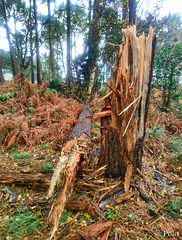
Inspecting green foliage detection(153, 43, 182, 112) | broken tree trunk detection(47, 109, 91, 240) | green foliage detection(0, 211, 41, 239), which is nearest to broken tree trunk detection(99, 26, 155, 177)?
broken tree trunk detection(47, 109, 91, 240)

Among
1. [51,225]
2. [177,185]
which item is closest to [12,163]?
[51,225]

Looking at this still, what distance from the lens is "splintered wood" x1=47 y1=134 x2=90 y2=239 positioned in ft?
4.65

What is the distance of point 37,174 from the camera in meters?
2.17

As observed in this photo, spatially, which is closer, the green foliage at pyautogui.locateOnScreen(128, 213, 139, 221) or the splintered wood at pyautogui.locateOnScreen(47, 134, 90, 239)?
the splintered wood at pyautogui.locateOnScreen(47, 134, 90, 239)

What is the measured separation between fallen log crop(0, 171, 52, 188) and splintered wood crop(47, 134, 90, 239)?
1.56 ft

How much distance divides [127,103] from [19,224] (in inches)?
76.9

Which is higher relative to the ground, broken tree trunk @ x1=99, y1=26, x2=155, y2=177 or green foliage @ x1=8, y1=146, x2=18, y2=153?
broken tree trunk @ x1=99, y1=26, x2=155, y2=177

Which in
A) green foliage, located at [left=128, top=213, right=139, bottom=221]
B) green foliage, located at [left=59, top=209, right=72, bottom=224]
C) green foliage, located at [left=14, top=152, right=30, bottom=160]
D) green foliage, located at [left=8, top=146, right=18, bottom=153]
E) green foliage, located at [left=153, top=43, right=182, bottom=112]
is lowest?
green foliage, located at [left=128, top=213, right=139, bottom=221]

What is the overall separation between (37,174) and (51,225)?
0.92 metres

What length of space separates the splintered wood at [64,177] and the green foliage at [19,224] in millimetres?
235

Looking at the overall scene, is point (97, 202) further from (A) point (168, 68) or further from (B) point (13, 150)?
(A) point (168, 68)

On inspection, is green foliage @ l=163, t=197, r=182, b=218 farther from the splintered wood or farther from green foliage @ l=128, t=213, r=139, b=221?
the splintered wood

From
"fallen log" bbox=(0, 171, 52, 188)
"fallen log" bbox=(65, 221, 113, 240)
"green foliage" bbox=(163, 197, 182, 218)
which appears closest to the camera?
"fallen log" bbox=(65, 221, 113, 240)

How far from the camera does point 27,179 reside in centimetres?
204
